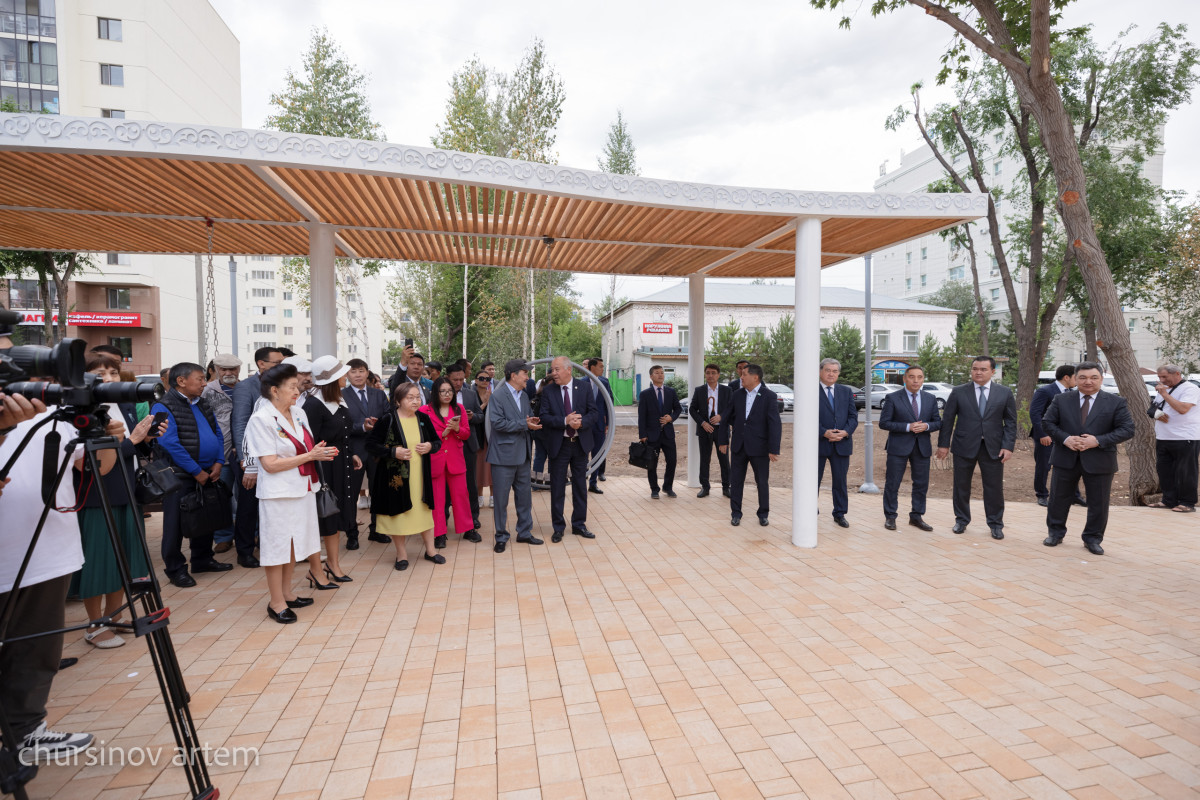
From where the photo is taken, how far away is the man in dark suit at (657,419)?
873cm

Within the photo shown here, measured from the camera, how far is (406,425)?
5.36 meters

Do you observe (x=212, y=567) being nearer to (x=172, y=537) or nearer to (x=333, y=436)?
(x=172, y=537)

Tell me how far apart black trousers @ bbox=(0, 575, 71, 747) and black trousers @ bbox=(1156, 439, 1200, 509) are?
10926mm

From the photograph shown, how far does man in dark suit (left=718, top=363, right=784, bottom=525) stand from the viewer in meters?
6.94

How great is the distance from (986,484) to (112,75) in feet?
125

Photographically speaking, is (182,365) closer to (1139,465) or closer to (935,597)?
(935,597)

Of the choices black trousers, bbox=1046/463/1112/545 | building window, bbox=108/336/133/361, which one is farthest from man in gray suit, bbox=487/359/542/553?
building window, bbox=108/336/133/361

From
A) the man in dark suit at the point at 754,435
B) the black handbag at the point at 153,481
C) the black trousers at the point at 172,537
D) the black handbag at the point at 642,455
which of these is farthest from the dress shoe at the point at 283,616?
the black handbag at the point at 642,455

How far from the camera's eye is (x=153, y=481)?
3.66 m

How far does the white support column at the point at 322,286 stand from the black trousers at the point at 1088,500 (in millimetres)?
7874

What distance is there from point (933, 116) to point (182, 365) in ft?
57.6

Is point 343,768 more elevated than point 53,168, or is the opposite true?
point 53,168

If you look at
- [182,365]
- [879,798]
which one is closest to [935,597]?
[879,798]

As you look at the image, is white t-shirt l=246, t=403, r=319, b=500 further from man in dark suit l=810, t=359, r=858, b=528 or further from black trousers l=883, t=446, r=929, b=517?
black trousers l=883, t=446, r=929, b=517
